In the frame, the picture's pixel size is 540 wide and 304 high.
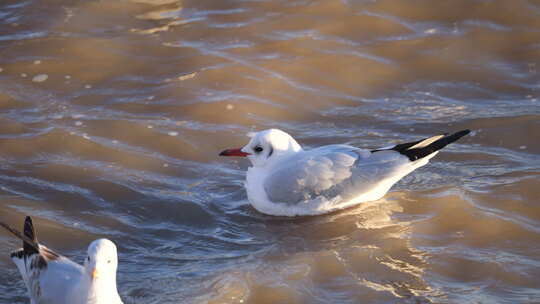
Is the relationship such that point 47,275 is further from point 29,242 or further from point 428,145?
point 428,145

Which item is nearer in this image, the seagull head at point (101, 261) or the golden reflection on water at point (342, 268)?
the seagull head at point (101, 261)

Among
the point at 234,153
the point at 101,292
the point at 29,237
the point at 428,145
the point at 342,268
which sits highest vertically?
the point at 428,145

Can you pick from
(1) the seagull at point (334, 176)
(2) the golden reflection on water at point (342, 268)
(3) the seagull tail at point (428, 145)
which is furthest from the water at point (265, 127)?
(3) the seagull tail at point (428, 145)

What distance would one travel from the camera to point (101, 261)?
4668mm

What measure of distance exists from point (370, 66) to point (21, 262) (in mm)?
4911

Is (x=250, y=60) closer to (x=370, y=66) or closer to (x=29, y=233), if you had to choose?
(x=370, y=66)

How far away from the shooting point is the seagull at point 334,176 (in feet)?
20.4

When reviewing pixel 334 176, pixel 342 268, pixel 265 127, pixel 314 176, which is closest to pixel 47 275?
pixel 342 268

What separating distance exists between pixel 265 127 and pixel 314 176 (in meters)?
1.70

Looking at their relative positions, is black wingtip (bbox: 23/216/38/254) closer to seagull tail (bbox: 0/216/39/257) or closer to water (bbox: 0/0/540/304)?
seagull tail (bbox: 0/216/39/257)

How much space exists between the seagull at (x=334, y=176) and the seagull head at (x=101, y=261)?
187 cm

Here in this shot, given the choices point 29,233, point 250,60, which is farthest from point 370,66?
point 29,233

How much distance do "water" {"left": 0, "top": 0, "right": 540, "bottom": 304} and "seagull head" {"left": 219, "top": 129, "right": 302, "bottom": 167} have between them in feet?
1.43

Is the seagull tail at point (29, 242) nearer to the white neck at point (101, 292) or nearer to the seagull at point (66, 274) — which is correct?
the seagull at point (66, 274)
